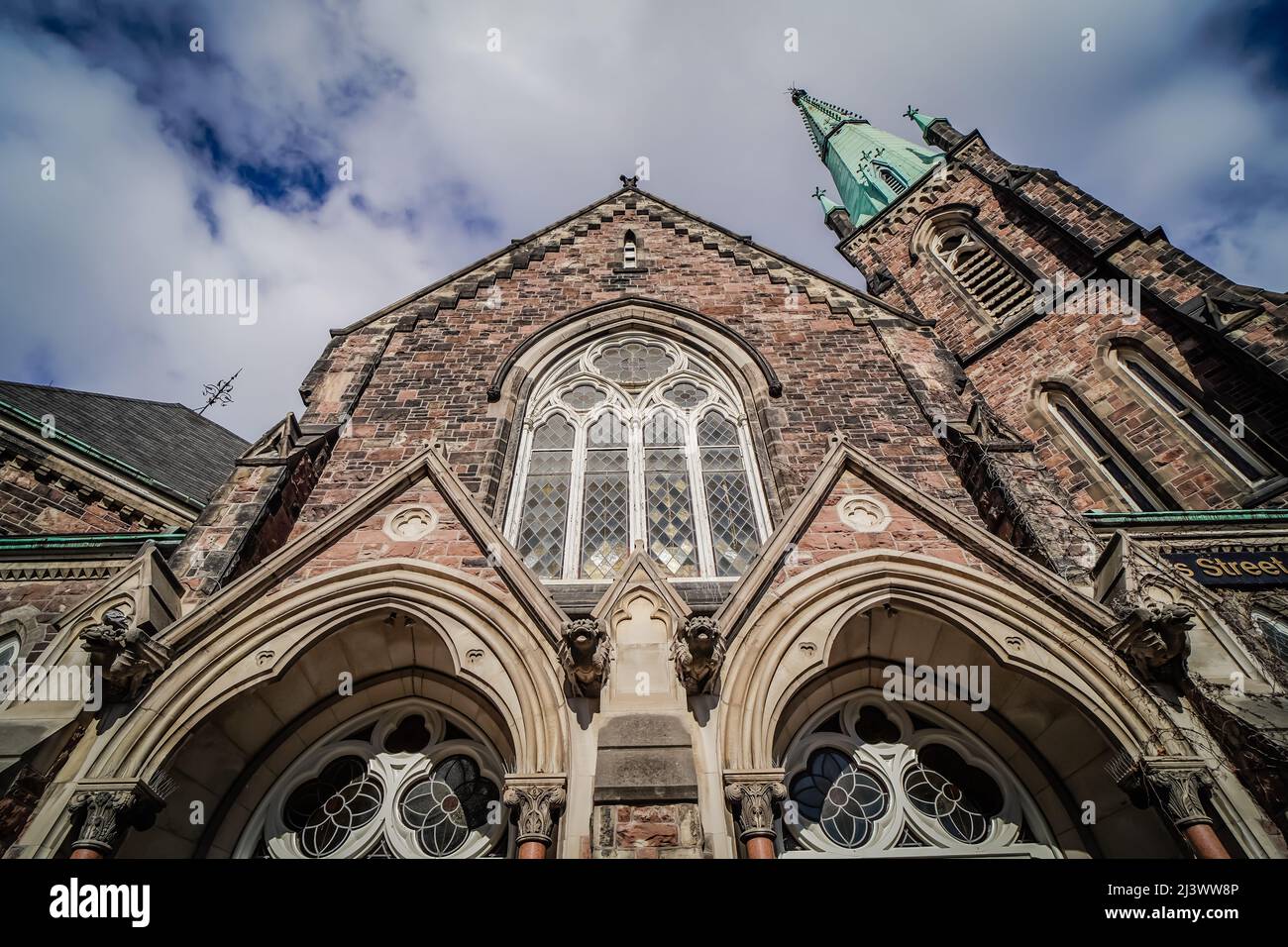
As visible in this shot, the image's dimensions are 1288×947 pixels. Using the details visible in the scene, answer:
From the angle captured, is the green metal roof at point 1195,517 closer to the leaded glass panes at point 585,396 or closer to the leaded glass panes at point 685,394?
the leaded glass panes at point 685,394

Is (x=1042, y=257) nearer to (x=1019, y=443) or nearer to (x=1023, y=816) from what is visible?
(x=1019, y=443)

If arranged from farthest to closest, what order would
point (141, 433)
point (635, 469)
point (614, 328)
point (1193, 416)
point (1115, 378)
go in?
point (141, 433)
point (1115, 378)
point (1193, 416)
point (614, 328)
point (635, 469)

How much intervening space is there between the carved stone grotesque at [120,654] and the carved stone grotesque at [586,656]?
10.1ft

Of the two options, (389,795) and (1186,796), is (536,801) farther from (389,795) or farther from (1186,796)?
(1186,796)

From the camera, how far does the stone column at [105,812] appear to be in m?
4.21

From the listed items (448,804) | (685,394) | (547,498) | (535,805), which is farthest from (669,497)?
(535,805)

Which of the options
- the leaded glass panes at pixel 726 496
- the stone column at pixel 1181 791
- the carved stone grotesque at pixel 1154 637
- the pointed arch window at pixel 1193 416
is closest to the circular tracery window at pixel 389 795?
the leaded glass panes at pixel 726 496

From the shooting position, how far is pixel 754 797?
4.27 m

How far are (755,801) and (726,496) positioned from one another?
13.9ft

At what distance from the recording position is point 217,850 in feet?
17.7

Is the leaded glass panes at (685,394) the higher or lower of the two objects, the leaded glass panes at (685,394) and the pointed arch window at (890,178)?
the lower

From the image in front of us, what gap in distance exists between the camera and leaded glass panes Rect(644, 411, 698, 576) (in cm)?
738
